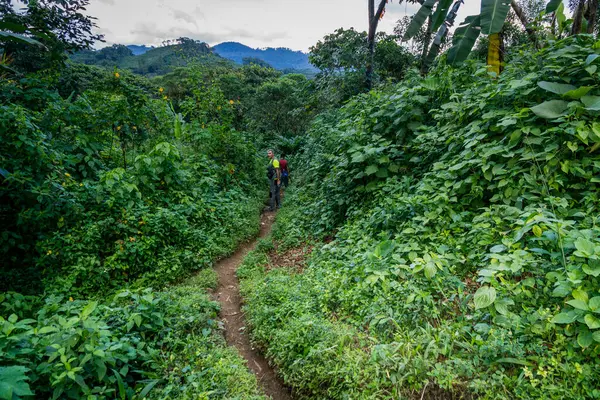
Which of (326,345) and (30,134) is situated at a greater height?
(30,134)

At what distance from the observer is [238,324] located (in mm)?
4746

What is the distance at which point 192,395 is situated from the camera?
3.07 metres

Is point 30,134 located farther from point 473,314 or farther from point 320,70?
point 320,70

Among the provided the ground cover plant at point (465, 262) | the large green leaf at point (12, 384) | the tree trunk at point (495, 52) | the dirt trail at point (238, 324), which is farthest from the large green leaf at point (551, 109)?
the large green leaf at point (12, 384)

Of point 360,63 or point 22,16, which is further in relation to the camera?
point 360,63

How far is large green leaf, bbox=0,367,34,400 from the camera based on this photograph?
6.70 feet

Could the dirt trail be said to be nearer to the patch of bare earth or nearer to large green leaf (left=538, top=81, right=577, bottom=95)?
the patch of bare earth

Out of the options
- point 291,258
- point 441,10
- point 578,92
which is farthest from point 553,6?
point 291,258

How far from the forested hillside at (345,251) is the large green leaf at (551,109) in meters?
0.02

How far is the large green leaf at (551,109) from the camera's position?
3.78 m

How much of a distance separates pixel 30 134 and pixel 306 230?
562 cm

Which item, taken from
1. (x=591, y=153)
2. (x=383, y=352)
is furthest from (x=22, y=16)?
(x=591, y=153)

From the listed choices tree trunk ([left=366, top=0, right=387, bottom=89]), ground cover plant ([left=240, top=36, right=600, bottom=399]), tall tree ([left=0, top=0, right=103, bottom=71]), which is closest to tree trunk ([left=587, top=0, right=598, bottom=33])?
ground cover plant ([left=240, top=36, right=600, bottom=399])

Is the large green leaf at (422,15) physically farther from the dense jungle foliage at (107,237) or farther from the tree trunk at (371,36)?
the tree trunk at (371,36)
